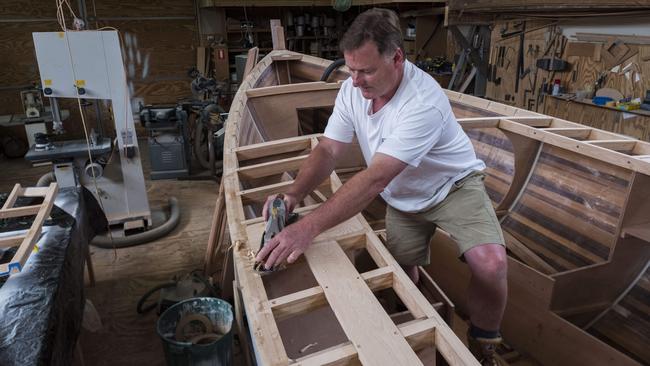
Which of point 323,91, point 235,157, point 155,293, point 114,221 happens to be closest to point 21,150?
point 114,221

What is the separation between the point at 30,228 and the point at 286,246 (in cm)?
176

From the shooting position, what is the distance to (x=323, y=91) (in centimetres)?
395

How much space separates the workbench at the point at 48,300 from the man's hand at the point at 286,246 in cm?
97

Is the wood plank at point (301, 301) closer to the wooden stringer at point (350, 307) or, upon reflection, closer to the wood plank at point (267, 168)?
the wooden stringer at point (350, 307)

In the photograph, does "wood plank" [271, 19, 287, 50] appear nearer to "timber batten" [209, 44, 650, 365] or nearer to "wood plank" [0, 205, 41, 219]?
"timber batten" [209, 44, 650, 365]

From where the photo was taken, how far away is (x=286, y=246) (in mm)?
1617

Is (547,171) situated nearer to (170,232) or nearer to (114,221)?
(170,232)

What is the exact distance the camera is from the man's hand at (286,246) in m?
1.59

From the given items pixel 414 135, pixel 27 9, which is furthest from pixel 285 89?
pixel 27 9

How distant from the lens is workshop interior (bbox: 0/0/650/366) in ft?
5.70

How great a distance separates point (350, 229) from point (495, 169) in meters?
2.02

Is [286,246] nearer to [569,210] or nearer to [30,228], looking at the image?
[30,228]

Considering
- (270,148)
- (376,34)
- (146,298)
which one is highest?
(376,34)

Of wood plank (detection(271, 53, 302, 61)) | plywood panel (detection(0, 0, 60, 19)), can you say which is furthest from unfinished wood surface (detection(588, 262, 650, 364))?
plywood panel (detection(0, 0, 60, 19))
